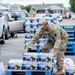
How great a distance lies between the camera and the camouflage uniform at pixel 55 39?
9566mm

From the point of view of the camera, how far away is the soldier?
946cm

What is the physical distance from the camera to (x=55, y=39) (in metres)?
9.62

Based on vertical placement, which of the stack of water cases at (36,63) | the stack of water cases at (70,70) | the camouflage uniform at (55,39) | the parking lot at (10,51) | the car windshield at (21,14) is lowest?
the parking lot at (10,51)

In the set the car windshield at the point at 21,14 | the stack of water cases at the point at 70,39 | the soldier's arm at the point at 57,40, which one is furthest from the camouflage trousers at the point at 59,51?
the car windshield at the point at 21,14

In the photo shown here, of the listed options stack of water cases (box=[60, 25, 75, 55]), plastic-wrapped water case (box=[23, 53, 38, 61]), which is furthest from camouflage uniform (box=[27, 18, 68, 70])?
stack of water cases (box=[60, 25, 75, 55])

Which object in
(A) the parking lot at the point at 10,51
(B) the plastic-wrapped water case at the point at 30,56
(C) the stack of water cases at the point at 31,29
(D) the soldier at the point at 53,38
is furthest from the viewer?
(C) the stack of water cases at the point at 31,29

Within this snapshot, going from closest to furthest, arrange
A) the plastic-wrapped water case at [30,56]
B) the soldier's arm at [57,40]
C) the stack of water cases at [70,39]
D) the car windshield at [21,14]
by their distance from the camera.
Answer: the soldier's arm at [57,40] → the plastic-wrapped water case at [30,56] → the stack of water cases at [70,39] → the car windshield at [21,14]

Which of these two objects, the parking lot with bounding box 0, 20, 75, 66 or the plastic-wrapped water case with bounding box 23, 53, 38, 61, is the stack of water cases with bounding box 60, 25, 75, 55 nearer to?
the parking lot with bounding box 0, 20, 75, 66

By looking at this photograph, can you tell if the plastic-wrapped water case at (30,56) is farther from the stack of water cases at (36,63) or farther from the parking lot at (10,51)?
the parking lot at (10,51)

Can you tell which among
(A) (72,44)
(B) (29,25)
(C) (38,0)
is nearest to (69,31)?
(A) (72,44)

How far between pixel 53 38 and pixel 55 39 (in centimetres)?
25

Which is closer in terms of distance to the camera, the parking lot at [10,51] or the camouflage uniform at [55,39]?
the camouflage uniform at [55,39]

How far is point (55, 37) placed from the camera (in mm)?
9617

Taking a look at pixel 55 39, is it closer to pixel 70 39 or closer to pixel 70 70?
pixel 70 70
